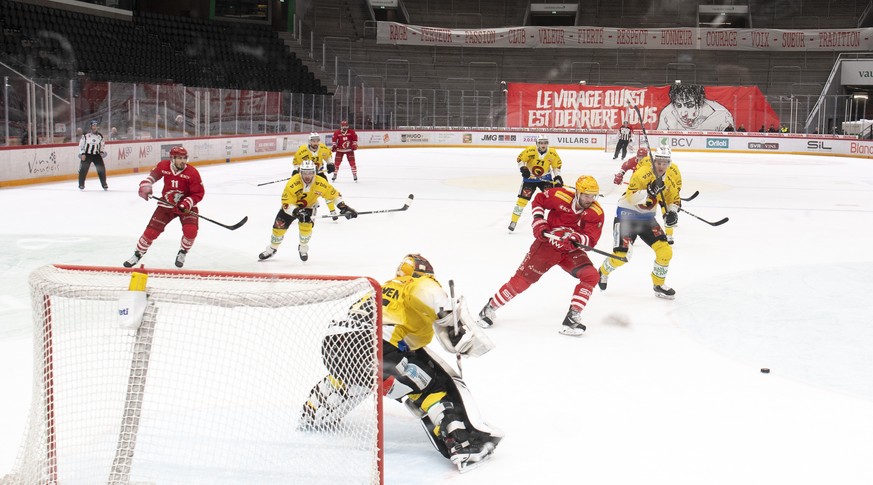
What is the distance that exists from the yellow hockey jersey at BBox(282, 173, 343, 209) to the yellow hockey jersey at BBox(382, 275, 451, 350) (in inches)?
200

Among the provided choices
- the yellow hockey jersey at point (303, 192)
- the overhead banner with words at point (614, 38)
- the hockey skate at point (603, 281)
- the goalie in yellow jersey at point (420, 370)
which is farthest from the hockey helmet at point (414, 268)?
the overhead banner with words at point (614, 38)

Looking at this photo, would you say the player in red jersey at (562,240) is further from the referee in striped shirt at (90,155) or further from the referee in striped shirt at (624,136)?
the referee in striped shirt at (624,136)

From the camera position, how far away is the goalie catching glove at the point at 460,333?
3.95m

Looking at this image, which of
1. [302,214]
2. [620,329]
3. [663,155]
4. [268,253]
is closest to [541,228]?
[620,329]

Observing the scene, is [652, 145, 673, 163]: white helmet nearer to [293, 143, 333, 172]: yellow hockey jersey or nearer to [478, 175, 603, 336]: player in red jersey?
[478, 175, 603, 336]: player in red jersey

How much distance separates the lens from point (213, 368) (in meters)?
4.28

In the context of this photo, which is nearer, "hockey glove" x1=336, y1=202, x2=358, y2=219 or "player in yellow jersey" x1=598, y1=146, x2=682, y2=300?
"player in yellow jersey" x1=598, y1=146, x2=682, y2=300

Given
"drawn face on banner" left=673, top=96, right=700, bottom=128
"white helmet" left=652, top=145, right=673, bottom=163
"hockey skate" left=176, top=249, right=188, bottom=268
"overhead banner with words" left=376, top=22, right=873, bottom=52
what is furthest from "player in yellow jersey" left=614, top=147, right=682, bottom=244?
"overhead banner with words" left=376, top=22, right=873, bottom=52

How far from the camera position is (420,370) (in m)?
4.11

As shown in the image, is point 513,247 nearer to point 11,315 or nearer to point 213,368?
point 11,315

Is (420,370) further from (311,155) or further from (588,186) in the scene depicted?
(311,155)

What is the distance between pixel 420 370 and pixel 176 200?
529 centimetres

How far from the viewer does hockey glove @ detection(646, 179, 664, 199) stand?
7.97 meters

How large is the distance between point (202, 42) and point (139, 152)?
12.2 m
